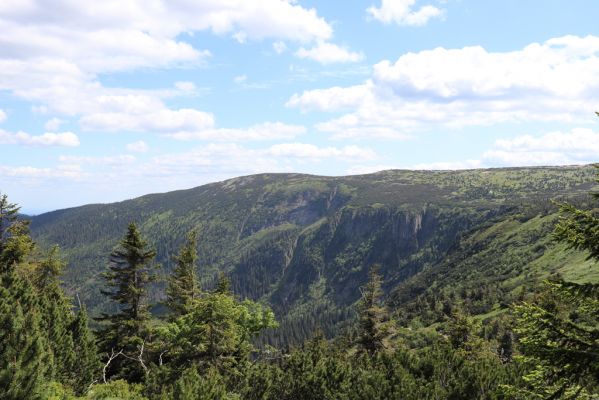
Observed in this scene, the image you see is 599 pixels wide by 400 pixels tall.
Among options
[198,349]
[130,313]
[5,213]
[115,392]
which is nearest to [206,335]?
[198,349]

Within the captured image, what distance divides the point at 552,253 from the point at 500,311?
52627 millimetres

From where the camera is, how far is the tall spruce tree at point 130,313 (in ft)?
123

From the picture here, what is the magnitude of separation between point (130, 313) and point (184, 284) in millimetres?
5618

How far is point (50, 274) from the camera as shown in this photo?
172 feet

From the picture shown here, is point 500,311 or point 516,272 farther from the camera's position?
point 516,272

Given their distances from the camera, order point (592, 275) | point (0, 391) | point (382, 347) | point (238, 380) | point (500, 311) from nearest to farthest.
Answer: point (0, 391) < point (238, 380) < point (382, 347) < point (592, 275) < point (500, 311)

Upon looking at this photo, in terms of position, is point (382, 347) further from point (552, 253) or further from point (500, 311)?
point (552, 253)

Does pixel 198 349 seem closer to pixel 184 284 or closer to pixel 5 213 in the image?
pixel 184 284

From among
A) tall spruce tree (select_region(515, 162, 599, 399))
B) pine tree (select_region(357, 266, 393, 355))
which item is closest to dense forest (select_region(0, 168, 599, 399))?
tall spruce tree (select_region(515, 162, 599, 399))

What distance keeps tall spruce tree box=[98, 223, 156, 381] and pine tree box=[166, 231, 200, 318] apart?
3359 millimetres

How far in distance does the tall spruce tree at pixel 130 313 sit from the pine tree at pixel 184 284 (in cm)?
336

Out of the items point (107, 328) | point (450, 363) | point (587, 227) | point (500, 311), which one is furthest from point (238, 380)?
point (500, 311)

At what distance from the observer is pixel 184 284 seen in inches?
1665

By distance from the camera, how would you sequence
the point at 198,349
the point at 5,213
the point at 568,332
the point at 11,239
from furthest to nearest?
1. the point at 11,239
2. the point at 5,213
3. the point at 198,349
4. the point at 568,332
